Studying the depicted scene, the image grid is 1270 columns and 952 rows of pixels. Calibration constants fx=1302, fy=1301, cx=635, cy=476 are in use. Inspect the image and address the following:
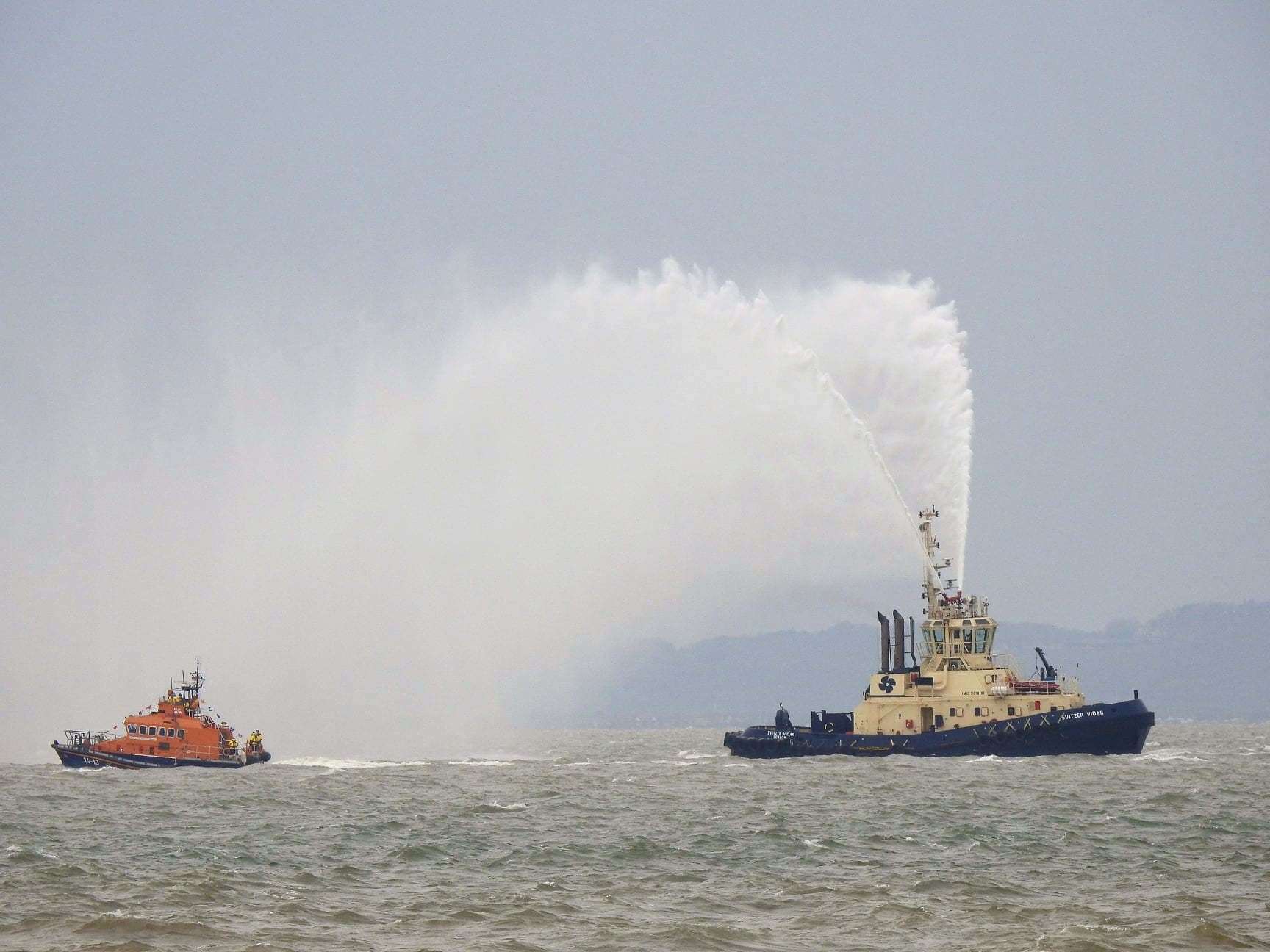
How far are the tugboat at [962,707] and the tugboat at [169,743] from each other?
32351 millimetres

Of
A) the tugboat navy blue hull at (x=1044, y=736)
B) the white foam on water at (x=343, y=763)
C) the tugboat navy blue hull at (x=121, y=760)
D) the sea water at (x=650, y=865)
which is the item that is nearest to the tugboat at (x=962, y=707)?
the tugboat navy blue hull at (x=1044, y=736)

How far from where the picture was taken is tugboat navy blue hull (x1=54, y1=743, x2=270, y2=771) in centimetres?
7369

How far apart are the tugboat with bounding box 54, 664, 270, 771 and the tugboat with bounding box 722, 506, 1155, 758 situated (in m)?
32.4

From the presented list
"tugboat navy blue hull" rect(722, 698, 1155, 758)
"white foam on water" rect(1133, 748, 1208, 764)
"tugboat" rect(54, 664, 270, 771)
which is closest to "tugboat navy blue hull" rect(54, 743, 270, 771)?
"tugboat" rect(54, 664, 270, 771)

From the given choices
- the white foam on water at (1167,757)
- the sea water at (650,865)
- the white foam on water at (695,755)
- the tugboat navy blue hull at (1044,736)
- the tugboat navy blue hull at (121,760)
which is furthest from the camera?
the white foam on water at (695,755)

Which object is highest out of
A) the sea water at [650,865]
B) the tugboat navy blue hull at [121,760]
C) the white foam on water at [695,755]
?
the tugboat navy blue hull at [121,760]

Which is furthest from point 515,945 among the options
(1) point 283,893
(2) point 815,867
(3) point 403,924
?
(2) point 815,867

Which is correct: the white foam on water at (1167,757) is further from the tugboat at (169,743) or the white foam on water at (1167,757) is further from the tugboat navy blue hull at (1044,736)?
the tugboat at (169,743)

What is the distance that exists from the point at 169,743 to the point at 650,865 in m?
49.9

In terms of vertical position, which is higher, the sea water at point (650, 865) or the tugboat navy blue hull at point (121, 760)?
the tugboat navy blue hull at point (121, 760)

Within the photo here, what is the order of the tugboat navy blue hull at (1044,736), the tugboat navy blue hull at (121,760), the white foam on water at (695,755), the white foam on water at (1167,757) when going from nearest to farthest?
1. the tugboat navy blue hull at (1044,736)
2. the white foam on water at (1167,757)
3. the tugboat navy blue hull at (121,760)
4. the white foam on water at (695,755)

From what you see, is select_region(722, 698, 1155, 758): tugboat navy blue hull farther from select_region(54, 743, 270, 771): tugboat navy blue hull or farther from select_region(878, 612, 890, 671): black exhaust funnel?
select_region(54, 743, 270, 771): tugboat navy blue hull

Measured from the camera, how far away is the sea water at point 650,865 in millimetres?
24703

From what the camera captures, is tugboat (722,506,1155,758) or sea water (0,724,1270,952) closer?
sea water (0,724,1270,952)
